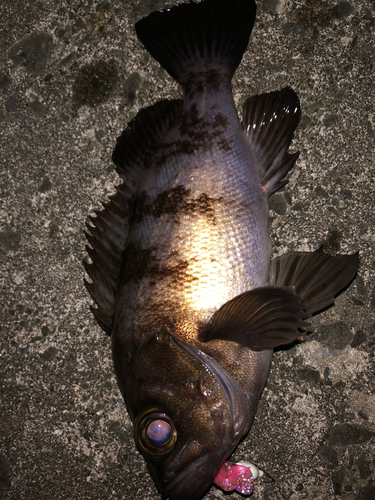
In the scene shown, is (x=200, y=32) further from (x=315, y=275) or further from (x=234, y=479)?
(x=234, y=479)

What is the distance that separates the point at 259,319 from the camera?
1645 millimetres

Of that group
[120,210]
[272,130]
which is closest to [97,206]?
[120,210]

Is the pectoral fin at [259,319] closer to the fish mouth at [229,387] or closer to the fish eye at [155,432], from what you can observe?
the fish mouth at [229,387]

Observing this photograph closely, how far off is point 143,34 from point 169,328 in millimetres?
1633

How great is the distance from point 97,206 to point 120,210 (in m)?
0.38

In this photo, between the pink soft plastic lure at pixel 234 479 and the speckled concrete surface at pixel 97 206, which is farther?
the speckled concrete surface at pixel 97 206

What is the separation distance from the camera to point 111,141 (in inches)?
91.6

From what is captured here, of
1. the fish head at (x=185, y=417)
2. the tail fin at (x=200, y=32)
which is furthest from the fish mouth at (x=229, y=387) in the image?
the tail fin at (x=200, y=32)

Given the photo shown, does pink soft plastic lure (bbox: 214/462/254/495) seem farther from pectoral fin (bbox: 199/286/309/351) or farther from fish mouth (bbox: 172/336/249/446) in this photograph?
pectoral fin (bbox: 199/286/309/351)

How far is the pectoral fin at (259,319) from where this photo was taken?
160 cm

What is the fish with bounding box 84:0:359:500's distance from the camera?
1.51m

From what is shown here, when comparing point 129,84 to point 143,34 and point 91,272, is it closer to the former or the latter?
point 143,34

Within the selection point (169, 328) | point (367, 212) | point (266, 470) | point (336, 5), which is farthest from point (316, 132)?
point (266, 470)

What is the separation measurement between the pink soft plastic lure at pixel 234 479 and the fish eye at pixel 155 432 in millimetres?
368
